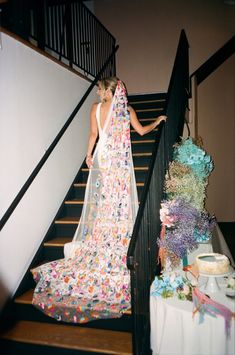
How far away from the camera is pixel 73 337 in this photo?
234cm

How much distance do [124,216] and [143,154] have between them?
1.47 meters

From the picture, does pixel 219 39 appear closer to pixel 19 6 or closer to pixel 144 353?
pixel 19 6

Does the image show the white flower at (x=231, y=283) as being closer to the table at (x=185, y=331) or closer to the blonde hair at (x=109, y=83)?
the table at (x=185, y=331)

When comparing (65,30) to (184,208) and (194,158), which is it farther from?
(184,208)

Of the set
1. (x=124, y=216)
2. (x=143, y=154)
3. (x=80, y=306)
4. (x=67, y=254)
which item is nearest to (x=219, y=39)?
(x=143, y=154)

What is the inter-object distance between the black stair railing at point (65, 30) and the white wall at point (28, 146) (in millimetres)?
323

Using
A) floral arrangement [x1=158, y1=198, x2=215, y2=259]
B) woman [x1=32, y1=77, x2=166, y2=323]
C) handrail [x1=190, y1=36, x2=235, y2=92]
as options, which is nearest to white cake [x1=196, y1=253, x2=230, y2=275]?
floral arrangement [x1=158, y1=198, x2=215, y2=259]

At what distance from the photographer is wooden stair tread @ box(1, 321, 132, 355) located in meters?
2.20

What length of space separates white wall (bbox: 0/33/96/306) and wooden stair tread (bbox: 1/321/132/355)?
377 mm

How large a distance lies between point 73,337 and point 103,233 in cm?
95

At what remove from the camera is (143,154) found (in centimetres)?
418

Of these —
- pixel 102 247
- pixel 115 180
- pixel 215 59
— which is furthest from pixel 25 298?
pixel 215 59

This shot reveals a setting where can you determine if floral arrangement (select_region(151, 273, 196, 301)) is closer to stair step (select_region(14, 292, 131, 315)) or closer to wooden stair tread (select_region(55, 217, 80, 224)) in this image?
stair step (select_region(14, 292, 131, 315))

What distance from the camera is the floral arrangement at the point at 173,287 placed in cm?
219
